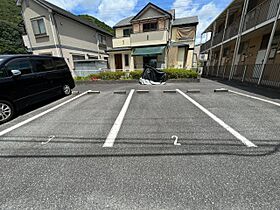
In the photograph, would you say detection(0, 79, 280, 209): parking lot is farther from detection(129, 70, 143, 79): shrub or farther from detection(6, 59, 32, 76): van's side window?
detection(129, 70, 143, 79): shrub

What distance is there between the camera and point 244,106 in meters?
4.47

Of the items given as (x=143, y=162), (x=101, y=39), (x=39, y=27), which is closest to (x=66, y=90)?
(x=143, y=162)

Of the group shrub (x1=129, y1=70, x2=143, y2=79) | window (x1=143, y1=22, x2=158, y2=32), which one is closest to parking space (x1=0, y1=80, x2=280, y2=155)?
shrub (x1=129, y1=70, x2=143, y2=79)

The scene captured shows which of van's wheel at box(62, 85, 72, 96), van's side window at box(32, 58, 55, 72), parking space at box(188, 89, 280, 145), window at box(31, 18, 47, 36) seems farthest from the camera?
window at box(31, 18, 47, 36)

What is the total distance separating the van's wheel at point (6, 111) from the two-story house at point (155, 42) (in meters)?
11.3

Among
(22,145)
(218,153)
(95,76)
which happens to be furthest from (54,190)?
(95,76)

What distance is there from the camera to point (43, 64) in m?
5.17

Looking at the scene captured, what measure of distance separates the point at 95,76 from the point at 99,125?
7975 millimetres

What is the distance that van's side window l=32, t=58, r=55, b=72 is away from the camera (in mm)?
4845

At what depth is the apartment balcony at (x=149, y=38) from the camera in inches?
523

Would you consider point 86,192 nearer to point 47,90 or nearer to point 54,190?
point 54,190

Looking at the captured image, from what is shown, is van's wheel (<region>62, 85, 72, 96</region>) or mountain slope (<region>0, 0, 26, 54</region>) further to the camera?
mountain slope (<region>0, 0, 26, 54</region>)

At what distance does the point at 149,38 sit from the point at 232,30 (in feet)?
23.3

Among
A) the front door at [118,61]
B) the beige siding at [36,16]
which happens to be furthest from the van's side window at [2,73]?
the front door at [118,61]
